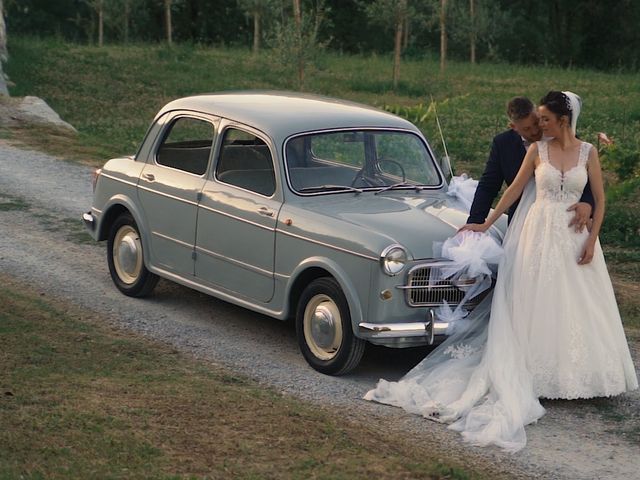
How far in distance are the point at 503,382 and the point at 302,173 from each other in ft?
7.33

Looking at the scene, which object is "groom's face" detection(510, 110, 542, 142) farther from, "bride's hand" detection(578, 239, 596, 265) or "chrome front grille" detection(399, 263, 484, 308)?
"chrome front grille" detection(399, 263, 484, 308)

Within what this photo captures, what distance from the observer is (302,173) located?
8812 mm

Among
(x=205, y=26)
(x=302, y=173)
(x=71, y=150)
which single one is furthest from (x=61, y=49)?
(x=302, y=173)

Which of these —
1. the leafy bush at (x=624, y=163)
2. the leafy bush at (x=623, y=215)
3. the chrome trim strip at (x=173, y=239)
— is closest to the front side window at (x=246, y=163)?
the chrome trim strip at (x=173, y=239)

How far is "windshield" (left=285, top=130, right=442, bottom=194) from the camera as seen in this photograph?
29.0ft

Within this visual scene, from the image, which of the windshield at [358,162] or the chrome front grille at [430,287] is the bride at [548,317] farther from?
the windshield at [358,162]

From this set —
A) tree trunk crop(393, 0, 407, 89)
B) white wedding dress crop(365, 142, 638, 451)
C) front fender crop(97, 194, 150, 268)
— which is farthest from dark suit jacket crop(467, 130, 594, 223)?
tree trunk crop(393, 0, 407, 89)

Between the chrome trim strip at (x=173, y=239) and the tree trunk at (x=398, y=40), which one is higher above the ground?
the tree trunk at (x=398, y=40)

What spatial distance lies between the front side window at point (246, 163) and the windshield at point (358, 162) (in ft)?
0.67

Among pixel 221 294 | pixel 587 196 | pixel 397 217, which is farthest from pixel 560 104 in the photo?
pixel 221 294

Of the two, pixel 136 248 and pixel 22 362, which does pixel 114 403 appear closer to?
pixel 22 362

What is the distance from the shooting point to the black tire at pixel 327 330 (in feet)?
26.3

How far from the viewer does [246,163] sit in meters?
9.13

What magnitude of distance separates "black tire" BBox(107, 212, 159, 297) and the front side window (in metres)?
1.19
